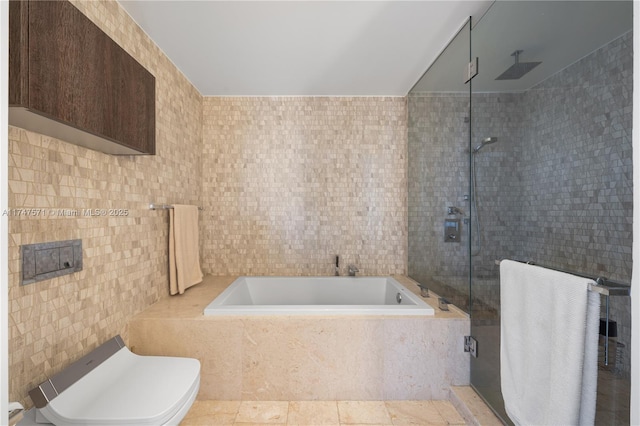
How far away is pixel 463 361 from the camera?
1786mm

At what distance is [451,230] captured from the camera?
202 cm

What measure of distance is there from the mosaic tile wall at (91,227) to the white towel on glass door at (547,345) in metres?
2.03

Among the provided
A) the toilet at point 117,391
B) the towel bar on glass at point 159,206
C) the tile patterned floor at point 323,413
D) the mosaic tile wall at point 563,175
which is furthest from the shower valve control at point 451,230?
the towel bar on glass at point 159,206

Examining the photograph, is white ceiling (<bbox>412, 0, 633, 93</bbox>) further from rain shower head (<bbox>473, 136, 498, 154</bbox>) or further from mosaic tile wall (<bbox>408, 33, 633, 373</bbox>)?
rain shower head (<bbox>473, 136, 498, 154</bbox>)

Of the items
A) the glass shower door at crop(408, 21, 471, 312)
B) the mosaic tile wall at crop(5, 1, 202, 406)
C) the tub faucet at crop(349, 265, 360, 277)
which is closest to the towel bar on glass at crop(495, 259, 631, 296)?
the glass shower door at crop(408, 21, 471, 312)

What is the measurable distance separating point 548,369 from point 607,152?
870 mm

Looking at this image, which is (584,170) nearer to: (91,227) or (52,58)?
(52,58)

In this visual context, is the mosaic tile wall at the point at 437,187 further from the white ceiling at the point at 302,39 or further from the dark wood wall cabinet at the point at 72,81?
the dark wood wall cabinet at the point at 72,81

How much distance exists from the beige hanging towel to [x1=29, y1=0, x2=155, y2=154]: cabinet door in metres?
0.84

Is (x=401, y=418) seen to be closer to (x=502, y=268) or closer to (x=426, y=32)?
(x=502, y=268)

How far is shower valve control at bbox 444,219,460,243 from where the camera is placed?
193cm

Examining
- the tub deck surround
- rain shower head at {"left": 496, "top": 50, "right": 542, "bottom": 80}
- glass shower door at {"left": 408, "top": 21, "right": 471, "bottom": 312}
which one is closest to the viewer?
rain shower head at {"left": 496, "top": 50, "right": 542, "bottom": 80}

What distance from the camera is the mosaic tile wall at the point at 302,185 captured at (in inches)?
111

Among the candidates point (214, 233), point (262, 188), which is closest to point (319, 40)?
point (262, 188)
